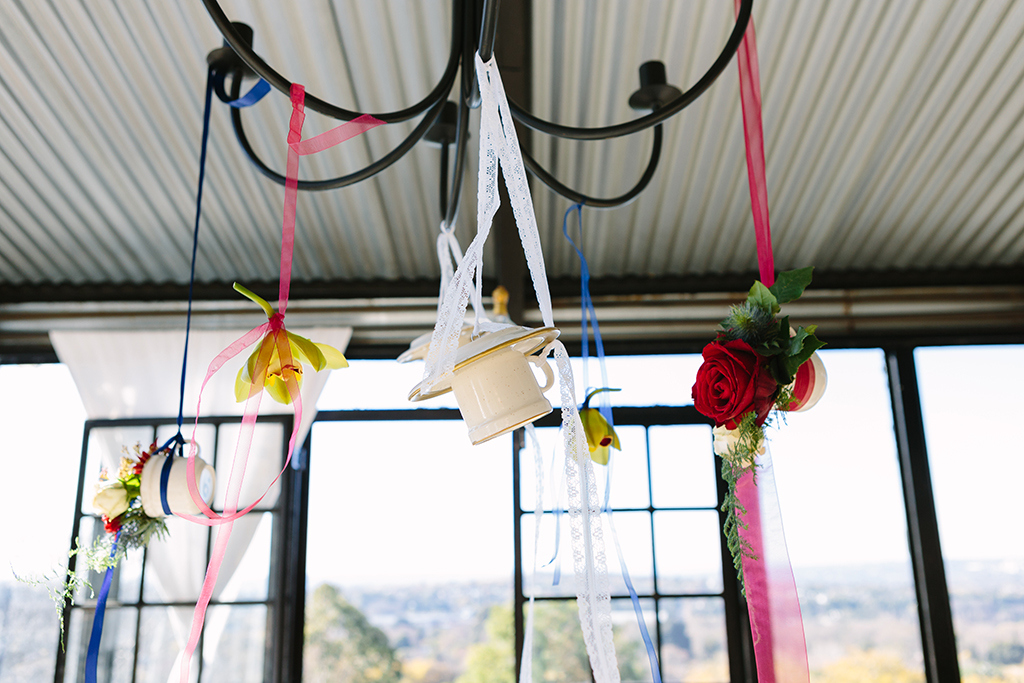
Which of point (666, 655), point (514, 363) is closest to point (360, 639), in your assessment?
point (666, 655)

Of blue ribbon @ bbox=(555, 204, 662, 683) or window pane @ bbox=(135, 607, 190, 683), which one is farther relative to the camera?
window pane @ bbox=(135, 607, 190, 683)

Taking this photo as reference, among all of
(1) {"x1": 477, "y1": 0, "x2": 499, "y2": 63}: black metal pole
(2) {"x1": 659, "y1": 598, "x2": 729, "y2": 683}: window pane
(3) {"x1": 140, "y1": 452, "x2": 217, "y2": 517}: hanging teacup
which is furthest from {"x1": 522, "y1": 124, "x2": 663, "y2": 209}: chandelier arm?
(2) {"x1": 659, "y1": 598, "x2": 729, "y2": 683}: window pane

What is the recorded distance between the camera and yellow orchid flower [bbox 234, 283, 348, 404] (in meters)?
1.09

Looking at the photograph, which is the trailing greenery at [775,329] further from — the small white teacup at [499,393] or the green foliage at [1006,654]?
the green foliage at [1006,654]

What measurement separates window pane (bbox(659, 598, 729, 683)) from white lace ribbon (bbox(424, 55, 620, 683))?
2.58 m

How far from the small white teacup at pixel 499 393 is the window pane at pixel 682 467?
2.50m

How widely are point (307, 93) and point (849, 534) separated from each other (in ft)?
9.98

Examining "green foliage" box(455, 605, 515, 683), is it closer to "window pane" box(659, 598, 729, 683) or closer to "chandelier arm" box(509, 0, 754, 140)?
"window pane" box(659, 598, 729, 683)

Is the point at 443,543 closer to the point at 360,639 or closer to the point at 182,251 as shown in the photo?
the point at 360,639

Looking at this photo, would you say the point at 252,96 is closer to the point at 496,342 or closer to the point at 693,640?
the point at 496,342

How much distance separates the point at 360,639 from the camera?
3.97m

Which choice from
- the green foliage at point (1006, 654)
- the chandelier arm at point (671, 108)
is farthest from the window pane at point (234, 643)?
the green foliage at point (1006, 654)

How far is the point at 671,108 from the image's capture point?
107 cm

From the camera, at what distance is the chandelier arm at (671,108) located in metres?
1.03
